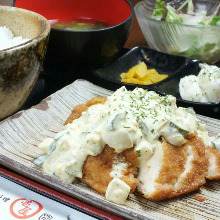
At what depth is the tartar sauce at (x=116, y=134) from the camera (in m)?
1.66

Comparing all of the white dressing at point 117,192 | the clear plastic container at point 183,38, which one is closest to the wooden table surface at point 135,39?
the clear plastic container at point 183,38

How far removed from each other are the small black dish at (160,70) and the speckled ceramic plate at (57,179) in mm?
165

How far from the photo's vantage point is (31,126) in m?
2.09

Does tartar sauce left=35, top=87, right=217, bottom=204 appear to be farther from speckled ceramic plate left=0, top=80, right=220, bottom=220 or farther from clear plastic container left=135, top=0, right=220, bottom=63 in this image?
clear plastic container left=135, top=0, right=220, bottom=63

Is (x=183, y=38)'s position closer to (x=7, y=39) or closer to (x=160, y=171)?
(x=7, y=39)

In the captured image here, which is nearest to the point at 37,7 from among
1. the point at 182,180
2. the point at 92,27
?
the point at 92,27

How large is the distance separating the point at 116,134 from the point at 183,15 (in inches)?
90.6

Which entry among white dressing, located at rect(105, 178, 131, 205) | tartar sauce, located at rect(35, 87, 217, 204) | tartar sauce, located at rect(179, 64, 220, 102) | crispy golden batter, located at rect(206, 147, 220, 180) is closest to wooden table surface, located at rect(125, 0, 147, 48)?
tartar sauce, located at rect(179, 64, 220, 102)

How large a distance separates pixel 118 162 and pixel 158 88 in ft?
3.28

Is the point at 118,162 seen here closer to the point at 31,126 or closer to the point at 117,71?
the point at 31,126

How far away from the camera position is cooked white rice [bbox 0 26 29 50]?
7.61ft

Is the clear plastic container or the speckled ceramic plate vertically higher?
the clear plastic container

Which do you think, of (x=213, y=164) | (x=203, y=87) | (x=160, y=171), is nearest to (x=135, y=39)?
(x=203, y=87)

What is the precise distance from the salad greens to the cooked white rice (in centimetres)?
149
